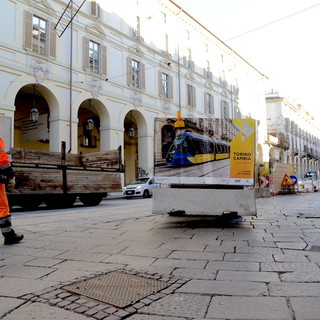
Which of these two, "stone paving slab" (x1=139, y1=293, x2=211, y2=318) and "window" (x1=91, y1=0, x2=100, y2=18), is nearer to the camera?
"stone paving slab" (x1=139, y1=293, x2=211, y2=318)

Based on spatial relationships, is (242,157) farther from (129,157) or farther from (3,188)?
(129,157)

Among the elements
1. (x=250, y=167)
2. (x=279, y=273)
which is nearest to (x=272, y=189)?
(x=250, y=167)

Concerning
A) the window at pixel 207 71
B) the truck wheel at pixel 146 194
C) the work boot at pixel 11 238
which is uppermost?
the window at pixel 207 71

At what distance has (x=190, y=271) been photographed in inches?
147

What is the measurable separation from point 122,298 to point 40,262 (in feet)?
5.43

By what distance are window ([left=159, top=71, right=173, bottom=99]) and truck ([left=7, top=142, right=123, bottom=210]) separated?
1306 centimetres

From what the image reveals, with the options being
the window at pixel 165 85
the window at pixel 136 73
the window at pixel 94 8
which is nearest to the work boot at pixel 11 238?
the window at pixel 94 8

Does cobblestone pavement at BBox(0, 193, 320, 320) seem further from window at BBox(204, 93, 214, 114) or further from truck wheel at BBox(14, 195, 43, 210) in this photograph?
window at BBox(204, 93, 214, 114)

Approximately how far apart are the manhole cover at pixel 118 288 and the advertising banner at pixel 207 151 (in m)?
3.71

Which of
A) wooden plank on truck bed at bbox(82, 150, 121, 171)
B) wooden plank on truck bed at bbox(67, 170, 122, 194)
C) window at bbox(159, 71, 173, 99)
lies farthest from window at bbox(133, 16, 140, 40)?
wooden plank on truck bed at bbox(67, 170, 122, 194)

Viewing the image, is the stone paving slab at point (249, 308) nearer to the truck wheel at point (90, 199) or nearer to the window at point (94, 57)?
the truck wheel at point (90, 199)

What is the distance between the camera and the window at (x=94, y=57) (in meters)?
21.2

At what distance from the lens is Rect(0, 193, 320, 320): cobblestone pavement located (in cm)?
263

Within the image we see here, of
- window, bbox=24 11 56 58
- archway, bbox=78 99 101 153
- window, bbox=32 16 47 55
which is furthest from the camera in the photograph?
archway, bbox=78 99 101 153
